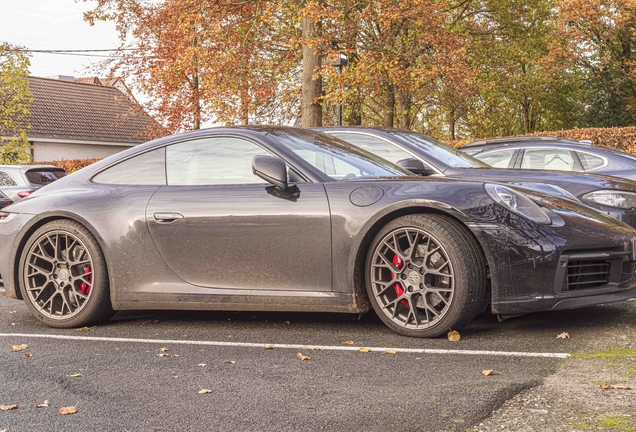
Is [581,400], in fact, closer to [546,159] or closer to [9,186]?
[546,159]

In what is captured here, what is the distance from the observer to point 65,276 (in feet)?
19.7

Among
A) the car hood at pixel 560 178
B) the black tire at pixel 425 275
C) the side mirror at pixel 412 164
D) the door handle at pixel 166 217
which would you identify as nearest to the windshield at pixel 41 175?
the side mirror at pixel 412 164

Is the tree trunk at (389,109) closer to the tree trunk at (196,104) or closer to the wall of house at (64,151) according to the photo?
the tree trunk at (196,104)

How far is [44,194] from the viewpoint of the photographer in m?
6.27

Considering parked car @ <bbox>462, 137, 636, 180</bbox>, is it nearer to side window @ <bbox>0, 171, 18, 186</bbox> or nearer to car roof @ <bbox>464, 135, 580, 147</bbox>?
car roof @ <bbox>464, 135, 580, 147</bbox>

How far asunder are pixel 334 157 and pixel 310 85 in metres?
13.7

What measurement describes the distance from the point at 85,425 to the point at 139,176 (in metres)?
2.82

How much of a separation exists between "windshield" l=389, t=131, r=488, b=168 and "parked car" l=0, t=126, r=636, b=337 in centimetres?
198

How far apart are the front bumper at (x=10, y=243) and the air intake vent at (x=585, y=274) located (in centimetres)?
386

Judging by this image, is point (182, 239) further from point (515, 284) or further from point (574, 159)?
point (574, 159)

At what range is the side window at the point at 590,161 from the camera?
9766 millimetres

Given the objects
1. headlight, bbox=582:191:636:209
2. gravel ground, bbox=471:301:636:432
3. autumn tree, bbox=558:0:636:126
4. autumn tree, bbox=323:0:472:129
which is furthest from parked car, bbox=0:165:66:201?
autumn tree, bbox=558:0:636:126

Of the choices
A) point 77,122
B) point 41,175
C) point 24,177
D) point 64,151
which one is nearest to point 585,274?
point 24,177

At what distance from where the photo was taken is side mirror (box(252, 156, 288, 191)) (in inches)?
209
